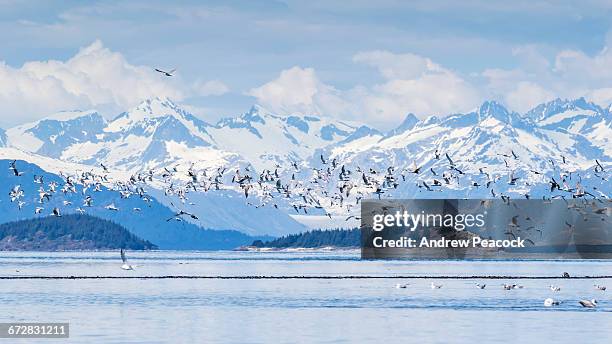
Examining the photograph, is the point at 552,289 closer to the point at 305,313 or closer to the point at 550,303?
the point at 550,303

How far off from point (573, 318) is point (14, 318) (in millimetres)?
→ 40216

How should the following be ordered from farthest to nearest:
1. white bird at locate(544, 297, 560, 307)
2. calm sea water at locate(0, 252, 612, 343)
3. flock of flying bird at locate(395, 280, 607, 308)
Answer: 1. white bird at locate(544, 297, 560, 307)
2. flock of flying bird at locate(395, 280, 607, 308)
3. calm sea water at locate(0, 252, 612, 343)

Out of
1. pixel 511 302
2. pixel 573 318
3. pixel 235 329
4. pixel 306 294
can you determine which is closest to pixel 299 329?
pixel 235 329

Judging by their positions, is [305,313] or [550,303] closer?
[305,313]

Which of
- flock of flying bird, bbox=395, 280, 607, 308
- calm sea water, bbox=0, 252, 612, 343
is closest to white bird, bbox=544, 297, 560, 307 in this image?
flock of flying bird, bbox=395, 280, 607, 308

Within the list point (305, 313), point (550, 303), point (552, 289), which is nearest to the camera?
point (305, 313)

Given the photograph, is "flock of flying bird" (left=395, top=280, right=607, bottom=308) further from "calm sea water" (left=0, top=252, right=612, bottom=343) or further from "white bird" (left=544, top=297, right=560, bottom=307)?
"calm sea water" (left=0, top=252, right=612, bottom=343)

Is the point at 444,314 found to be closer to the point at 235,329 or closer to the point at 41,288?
the point at 235,329

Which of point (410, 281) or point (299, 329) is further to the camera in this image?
point (410, 281)

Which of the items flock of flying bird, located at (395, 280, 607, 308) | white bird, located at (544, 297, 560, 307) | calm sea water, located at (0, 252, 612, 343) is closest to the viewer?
calm sea water, located at (0, 252, 612, 343)

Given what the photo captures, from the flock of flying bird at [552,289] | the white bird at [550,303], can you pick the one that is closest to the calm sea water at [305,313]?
the flock of flying bird at [552,289]

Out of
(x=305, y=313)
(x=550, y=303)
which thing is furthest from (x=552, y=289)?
(x=305, y=313)

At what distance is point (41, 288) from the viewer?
152375 millimetres

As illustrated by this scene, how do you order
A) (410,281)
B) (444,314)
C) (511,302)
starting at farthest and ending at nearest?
(410,281), (511,302), (444,314)
